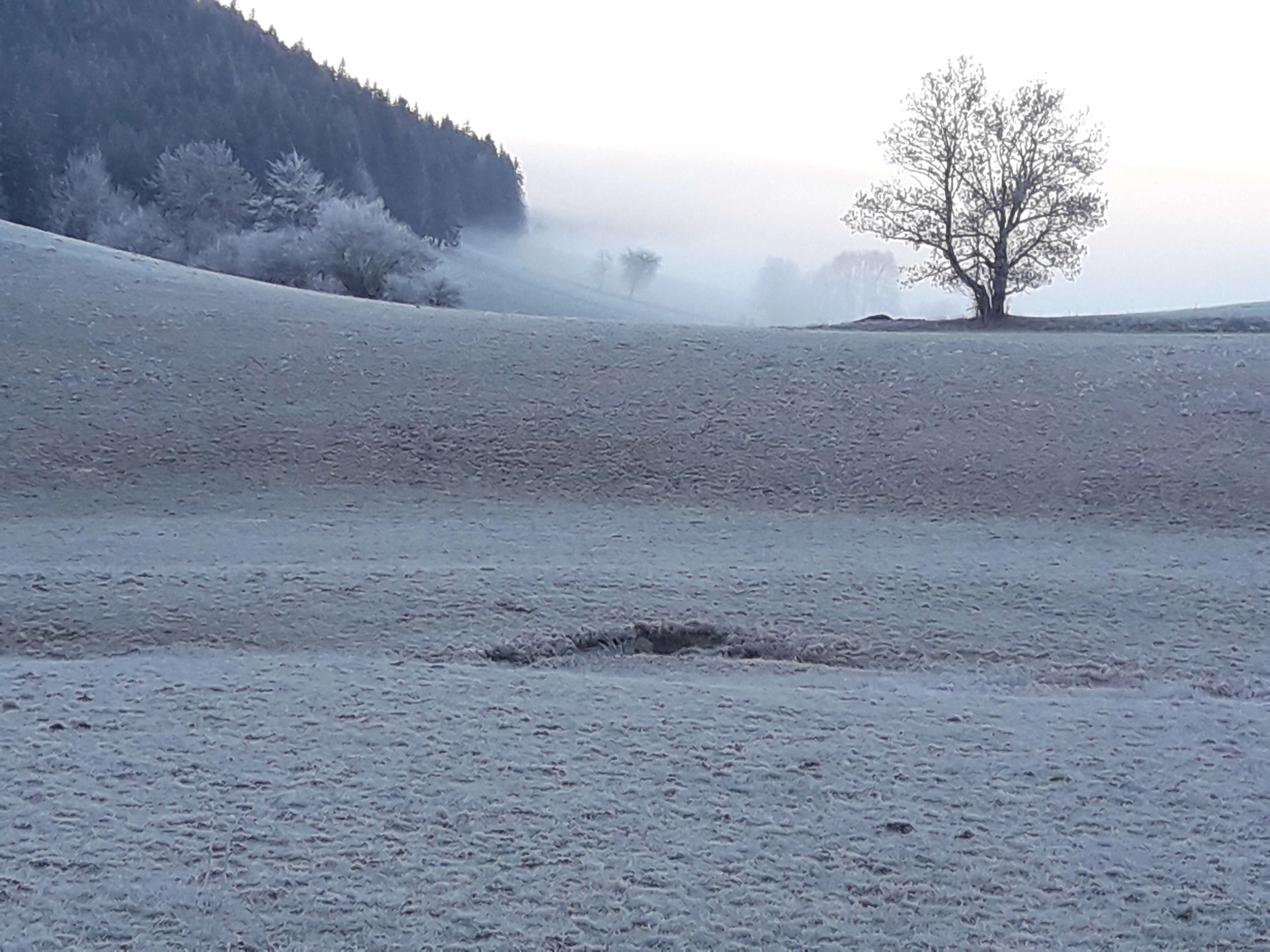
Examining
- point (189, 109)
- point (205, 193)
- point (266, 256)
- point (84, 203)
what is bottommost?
point (266, 256)

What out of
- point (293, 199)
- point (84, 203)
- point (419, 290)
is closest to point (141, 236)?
point (84, 203)

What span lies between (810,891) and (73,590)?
8766 millimetres

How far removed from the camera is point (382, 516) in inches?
577

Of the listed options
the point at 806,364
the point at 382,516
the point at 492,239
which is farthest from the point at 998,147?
the point at 492,239

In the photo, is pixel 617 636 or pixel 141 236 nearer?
pixel 617 636

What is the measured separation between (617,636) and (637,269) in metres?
120

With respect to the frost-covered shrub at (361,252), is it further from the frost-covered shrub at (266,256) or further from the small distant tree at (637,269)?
the small distant tree at (637,269)

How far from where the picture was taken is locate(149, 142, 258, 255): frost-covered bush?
207 feet

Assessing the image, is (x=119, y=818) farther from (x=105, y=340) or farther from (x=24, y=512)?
(x=105, y=340)

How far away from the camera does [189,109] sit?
82938 millimetres

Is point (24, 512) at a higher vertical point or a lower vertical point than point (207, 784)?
higher

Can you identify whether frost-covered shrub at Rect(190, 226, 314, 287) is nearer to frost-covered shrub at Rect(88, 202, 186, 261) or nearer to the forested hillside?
frost-covered shrub at Rect(88, 202, 186, 261)

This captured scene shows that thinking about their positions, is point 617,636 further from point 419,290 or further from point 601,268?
point 601,268

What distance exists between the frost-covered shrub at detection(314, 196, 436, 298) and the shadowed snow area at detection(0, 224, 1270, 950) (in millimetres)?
21087
